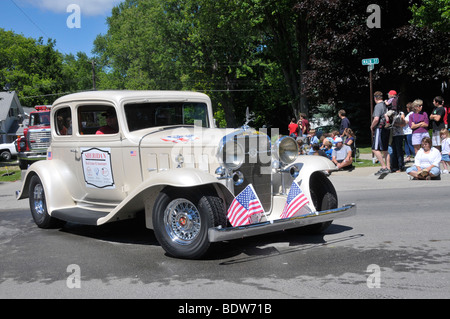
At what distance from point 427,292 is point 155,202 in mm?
2925

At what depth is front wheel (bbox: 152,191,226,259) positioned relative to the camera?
5172 millimetres

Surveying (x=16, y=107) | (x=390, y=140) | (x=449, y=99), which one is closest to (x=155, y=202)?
(x=390, y=140)

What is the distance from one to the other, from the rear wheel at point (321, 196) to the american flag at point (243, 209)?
1254mm

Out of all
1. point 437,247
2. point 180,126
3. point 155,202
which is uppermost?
point 180,126

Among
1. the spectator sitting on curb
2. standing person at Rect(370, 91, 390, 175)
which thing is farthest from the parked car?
standing person at Rect(370, 91, 390, 175)

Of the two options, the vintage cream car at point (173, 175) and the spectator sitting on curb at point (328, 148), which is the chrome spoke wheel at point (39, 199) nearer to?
the vintage cream car at point (173, 175)

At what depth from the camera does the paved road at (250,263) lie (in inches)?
169

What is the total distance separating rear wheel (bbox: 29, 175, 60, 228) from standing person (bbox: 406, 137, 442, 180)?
778 centimetres

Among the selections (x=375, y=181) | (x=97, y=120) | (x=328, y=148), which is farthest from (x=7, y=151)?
(x=97, y=120)

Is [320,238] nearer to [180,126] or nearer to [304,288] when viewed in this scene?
[304,288]

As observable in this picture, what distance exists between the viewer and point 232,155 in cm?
561

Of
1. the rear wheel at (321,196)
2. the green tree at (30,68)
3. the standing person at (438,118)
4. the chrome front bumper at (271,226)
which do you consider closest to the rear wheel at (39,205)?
the chrome front bumper at (271,226)

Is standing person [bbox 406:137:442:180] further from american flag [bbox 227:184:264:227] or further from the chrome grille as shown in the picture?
the chrome grille

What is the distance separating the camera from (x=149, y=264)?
529 cm
